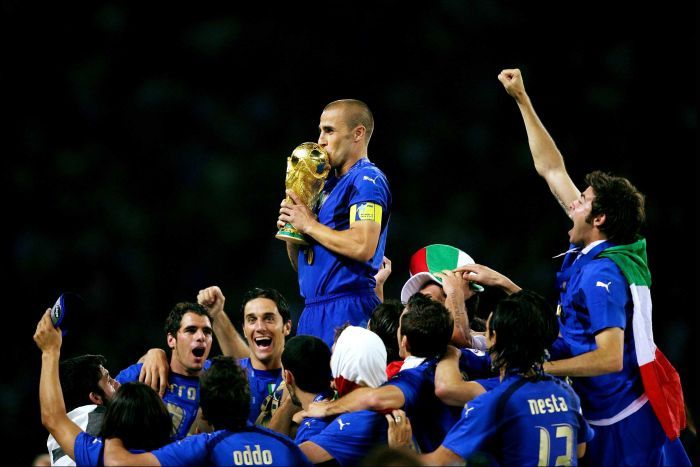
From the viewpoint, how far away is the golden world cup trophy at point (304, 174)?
14.9 feet

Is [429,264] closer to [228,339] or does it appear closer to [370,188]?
[370,188]

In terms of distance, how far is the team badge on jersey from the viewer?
14.8 feet

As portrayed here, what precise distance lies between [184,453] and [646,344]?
1965 millimetres

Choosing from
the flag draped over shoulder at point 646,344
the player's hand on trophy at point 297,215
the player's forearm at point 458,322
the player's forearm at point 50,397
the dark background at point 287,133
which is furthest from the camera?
the dark background at point 287,133

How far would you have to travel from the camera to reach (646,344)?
4.13 metres

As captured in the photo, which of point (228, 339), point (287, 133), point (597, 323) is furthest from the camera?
point (287, 133)

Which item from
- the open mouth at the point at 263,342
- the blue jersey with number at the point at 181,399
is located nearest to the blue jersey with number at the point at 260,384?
the open mouth at the point at 263,342

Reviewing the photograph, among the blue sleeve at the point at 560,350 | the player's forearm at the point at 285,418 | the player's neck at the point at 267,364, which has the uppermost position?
the player's neck at the point at 267,364

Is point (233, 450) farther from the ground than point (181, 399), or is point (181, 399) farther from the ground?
point (181, 399)

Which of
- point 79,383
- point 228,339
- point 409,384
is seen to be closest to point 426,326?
point 409,384

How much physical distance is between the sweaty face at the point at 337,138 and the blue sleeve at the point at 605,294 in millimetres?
1309

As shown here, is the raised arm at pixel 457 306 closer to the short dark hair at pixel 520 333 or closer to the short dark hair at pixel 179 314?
the short dark hair at pixel 520 333

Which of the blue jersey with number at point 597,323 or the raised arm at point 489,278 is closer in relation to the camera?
the blue jersey with number at point 597,323

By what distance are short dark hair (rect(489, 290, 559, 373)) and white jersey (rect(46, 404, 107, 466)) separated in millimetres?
1628
